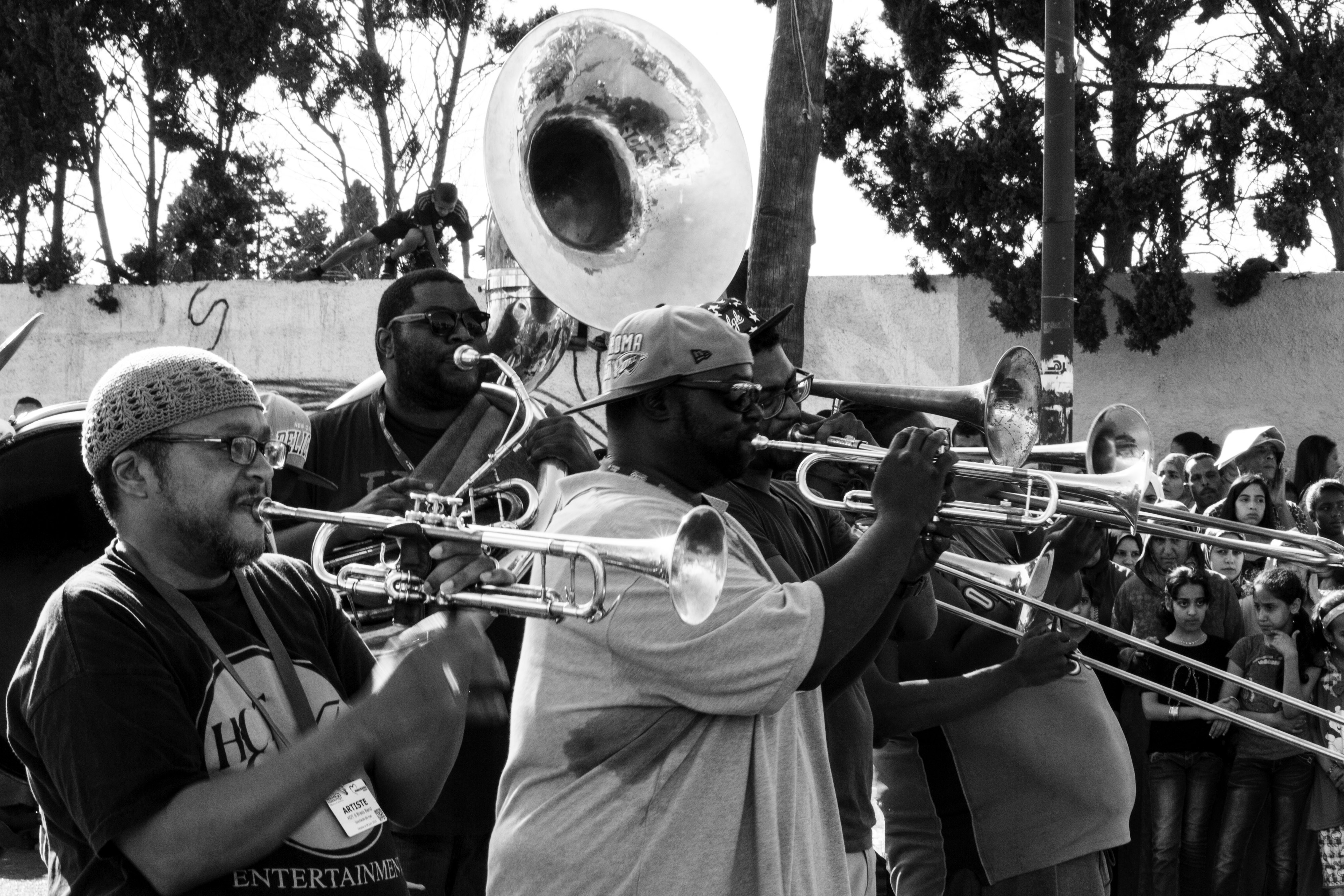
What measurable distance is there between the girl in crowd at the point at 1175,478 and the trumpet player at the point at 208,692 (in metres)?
6.93

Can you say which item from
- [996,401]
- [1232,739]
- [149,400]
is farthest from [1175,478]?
[149,400]

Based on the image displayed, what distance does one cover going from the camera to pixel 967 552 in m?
4.33

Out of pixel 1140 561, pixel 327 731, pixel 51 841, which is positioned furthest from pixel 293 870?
pixel 1140 561

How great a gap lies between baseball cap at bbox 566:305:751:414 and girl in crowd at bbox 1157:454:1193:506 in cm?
615

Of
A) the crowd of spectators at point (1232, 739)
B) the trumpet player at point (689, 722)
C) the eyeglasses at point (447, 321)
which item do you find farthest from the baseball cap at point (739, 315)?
the crowd of spectators at point (1232, 739)

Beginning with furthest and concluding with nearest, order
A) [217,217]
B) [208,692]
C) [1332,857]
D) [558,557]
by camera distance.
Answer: [217,217]
[1332,857]
[558,557]
[208,692]

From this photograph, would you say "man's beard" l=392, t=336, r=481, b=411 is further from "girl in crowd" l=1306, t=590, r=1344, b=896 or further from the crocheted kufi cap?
"girl in crowd" l=1306, t=590, r=1344, b=896

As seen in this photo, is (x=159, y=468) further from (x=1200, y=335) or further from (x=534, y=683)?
(x=1200, y=335)

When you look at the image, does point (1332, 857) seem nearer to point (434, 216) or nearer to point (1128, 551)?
point (1128, 551)

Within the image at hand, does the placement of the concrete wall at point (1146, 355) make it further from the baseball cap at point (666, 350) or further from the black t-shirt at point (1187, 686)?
the baseball cap at point (666, 350)

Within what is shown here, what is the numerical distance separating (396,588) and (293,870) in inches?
18.4

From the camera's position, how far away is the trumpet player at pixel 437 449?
12.0 ft

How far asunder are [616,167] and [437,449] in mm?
1888

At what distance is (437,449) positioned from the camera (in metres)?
4.00
